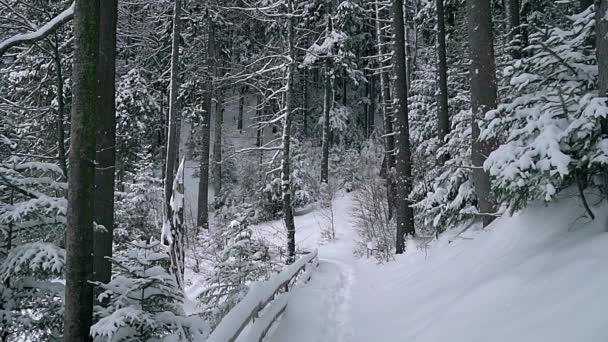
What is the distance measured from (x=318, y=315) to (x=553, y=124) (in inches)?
188

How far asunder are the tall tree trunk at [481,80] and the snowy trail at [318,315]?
338 centimetres

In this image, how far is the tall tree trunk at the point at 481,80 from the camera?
8.03m

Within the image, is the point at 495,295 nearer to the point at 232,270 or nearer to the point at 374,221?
the point at 232,270

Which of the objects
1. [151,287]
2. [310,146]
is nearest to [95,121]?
[151,287]

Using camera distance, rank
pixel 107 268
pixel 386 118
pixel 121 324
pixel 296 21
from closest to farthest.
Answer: pixel 121 324
pixel 107 268
pixel 296 21
pixel 386 118

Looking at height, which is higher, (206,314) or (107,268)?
(107,268)

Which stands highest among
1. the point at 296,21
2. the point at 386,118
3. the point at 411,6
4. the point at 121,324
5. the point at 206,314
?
the point at 411,6

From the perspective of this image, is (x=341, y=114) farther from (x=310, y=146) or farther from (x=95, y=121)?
(x=95, y=121)

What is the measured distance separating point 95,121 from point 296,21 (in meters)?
12.3

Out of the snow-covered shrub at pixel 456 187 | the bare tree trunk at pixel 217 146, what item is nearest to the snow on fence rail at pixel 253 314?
the snow-covered shrub at pixel 456 187

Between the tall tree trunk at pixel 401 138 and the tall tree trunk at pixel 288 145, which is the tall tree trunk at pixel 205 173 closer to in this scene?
the tall tree trunk at pixel 288 145

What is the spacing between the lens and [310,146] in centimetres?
3406

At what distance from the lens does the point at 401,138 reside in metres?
13.2

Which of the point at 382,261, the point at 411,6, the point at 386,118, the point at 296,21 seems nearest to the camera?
the point at 382,261
